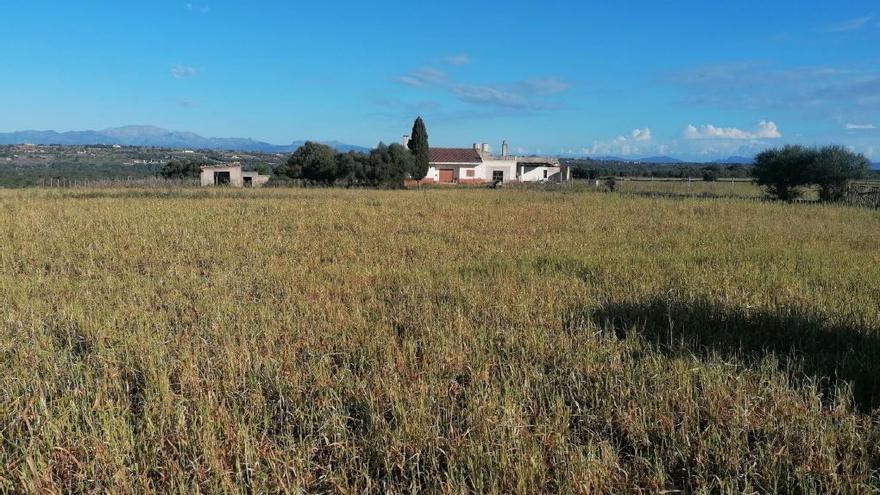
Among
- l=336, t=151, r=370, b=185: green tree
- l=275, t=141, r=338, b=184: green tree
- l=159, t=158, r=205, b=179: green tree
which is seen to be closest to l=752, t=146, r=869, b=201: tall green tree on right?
l=336, t=151, r=370, b=185: green tree

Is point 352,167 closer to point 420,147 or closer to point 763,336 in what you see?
point 420,147

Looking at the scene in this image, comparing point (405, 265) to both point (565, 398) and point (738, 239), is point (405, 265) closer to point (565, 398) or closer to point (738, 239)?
point (565, 398)

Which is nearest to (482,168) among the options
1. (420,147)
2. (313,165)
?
(420,147)

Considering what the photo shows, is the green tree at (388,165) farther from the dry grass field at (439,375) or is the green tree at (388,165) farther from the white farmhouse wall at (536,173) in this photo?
the dry grass field at (439,375)

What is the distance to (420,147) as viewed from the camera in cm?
5831

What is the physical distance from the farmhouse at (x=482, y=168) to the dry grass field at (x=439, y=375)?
54988 mm

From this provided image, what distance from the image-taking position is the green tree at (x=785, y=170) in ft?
104

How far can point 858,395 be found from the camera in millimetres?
4031

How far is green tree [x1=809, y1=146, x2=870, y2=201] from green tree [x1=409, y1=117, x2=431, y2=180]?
112ft

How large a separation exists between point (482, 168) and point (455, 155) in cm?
388

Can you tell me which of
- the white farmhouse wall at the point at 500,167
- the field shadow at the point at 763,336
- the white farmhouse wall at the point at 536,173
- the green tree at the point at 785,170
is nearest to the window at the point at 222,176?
the white farmhouse wall at the point at 500,167

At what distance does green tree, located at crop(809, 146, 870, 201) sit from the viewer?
3081 centimetres

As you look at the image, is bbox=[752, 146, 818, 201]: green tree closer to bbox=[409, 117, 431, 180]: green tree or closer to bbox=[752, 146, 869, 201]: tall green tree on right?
bbox=[752, 146, 869, 201]: tall green tree on right

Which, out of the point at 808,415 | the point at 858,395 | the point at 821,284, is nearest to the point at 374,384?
the point at 808,415
